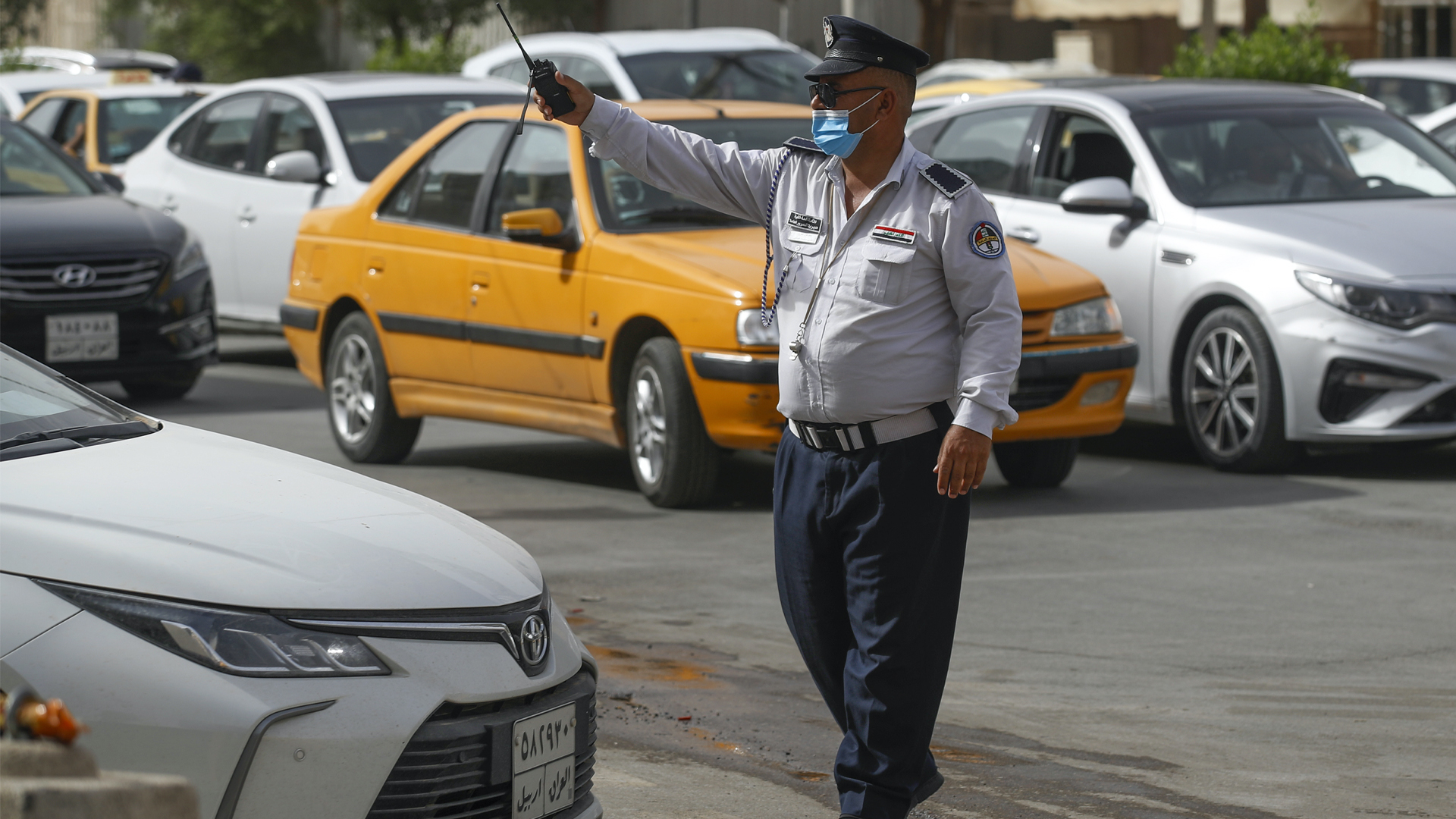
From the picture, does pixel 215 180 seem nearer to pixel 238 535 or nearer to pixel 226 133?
pixel 226 133

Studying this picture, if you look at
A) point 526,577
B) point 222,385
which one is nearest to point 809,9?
point 222,385

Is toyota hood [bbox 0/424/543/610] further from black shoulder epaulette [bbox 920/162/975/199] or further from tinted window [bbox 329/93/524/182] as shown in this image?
tinted window [bbox 329/93/524/182]

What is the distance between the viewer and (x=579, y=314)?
8.21 m

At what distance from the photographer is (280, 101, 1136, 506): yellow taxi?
7.78m

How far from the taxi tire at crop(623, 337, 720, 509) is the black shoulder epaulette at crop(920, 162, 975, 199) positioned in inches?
149

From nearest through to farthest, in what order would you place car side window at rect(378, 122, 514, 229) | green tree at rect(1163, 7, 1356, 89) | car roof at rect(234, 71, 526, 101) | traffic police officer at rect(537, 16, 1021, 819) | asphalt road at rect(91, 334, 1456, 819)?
traffic police officer at rect(537, 16, 1021, 819) < asphalt road at rect(91, 334, 1456, 819) < car side window at rect(378, 122, 514, 229) < car roof at rect(234, 71, 526, 101) < green tree at rect(1163, 7, 1356, 89)

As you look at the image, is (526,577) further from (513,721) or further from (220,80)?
(220,80)

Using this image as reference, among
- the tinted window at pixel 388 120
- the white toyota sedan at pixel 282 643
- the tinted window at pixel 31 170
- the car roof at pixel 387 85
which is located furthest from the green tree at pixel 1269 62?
the white toyota sedan at pixel 282 643

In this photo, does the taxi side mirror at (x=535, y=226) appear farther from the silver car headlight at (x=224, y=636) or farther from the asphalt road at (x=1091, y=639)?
the silver car headlight at (x=224, y=636)

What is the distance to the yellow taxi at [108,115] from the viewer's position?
15547mm

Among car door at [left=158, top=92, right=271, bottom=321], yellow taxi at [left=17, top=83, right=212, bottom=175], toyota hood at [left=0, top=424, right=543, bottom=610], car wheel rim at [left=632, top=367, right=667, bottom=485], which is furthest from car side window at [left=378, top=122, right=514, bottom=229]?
yellow taxi at [left=17, top=83, right=212, bottom=175]

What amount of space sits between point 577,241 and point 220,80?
36380 mm

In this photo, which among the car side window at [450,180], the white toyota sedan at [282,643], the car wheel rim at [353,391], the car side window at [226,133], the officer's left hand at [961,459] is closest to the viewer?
the white toyota sedan at [282,643]

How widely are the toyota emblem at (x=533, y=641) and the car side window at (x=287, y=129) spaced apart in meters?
8.98
